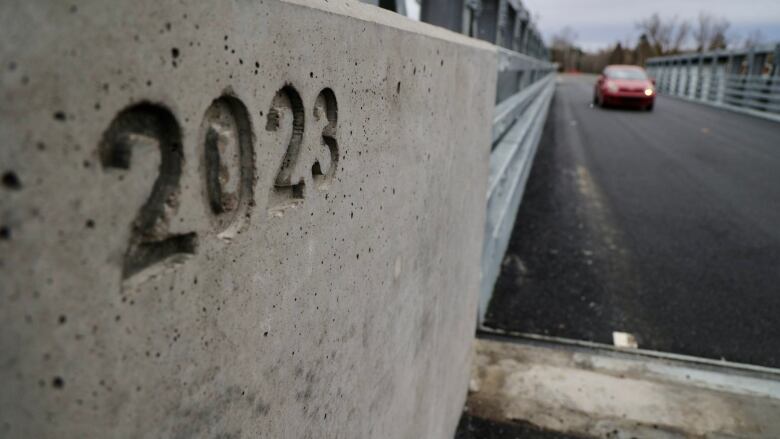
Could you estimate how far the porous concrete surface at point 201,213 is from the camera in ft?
1.99

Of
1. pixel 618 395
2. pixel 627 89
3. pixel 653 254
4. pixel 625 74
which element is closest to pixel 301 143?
pixel 618 395

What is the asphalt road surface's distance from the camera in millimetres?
4223

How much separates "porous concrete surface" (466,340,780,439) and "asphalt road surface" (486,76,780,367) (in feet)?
1.26

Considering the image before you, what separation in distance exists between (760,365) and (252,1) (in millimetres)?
3872

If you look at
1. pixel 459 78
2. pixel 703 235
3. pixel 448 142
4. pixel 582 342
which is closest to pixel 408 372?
pixel 448 142

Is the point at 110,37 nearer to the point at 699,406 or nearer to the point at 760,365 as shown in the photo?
the point at 699,406

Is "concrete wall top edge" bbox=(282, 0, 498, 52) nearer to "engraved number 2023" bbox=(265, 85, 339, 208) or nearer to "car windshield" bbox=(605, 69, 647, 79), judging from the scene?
"engraved number 2023" bbox=(265, 85, 339, 208)

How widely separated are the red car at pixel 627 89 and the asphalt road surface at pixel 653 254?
33.5 feet

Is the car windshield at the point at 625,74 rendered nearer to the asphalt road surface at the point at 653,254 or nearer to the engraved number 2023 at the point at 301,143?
the asphalt road surface at the point at 653,254

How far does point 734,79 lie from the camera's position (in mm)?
22234

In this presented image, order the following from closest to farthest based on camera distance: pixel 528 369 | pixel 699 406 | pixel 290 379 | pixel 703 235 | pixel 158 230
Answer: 1. pixel 158 230
2. pixel 290 379
3. pixel 699 406
4. pixel 528 369
5. pixel 703 235

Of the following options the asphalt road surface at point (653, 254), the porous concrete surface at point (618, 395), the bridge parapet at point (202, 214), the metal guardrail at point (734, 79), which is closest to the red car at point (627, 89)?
the metal guardrail at point (734, 79)

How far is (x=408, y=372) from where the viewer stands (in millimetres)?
1940

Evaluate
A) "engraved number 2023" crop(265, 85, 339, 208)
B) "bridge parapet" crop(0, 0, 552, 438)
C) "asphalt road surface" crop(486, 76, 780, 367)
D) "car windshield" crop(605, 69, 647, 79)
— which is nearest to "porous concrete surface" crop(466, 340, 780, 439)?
"asphalt road surface" crop(486, 76, 780, 367)
